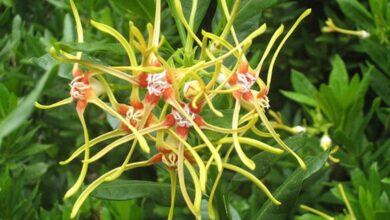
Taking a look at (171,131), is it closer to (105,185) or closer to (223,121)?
(223,121)

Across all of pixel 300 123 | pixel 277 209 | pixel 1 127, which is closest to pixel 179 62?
pixel 277 209

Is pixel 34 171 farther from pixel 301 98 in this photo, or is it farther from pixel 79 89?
pixel 79 89

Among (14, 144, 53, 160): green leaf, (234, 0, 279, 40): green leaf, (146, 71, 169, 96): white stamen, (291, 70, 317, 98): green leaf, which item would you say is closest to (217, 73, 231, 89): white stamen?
(146, 71, 169, 96): white stamen

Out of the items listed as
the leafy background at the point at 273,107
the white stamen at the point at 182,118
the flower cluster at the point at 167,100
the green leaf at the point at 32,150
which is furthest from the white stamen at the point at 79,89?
the green leaf at the point at 32,150

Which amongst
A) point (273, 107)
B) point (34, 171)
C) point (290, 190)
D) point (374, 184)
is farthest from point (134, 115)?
point (273, 107)

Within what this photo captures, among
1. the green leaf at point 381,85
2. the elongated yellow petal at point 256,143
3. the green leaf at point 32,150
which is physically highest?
the elongated yellow petal at point 256,143

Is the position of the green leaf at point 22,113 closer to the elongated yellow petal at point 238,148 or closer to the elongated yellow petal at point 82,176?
the elongated yellow petal at point 82,176

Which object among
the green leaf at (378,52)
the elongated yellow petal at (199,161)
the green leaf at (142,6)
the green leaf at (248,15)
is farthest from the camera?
the green leaf at (378,52)
